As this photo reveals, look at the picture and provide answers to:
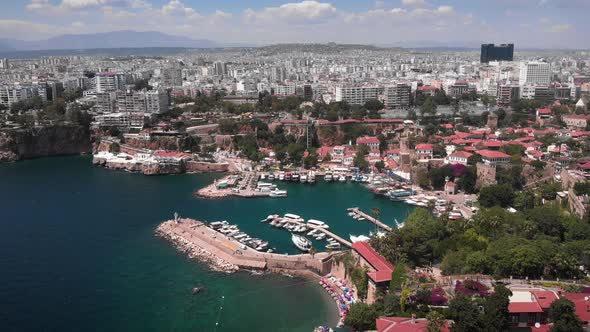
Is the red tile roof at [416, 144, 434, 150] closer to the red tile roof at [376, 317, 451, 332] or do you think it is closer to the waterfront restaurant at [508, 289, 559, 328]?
the waterfront restaurant at [508, 289, 559, 328]

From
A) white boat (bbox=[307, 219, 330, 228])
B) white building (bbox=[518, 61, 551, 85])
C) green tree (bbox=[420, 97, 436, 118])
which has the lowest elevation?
white boat (bbox=[307, 219, 330, 228])

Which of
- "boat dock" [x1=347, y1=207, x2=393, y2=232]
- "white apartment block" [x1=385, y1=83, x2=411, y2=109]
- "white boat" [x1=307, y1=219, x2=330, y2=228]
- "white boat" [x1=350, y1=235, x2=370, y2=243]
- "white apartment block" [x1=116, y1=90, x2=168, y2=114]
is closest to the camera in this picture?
"white boat" [x1=350, y1=235, x2=370, y2=243]

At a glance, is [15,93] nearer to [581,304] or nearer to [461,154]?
[461,154]

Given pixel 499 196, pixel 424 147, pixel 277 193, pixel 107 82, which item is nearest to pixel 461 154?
pixel 424 147

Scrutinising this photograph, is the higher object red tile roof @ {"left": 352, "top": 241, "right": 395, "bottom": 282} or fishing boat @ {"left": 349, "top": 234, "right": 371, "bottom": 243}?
red tile roof @ {"left": 352, "top": 241, "right": 395, "bottom": 282}

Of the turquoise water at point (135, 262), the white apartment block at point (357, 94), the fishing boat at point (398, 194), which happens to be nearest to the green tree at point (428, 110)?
the white apartment block at point (357, 94)

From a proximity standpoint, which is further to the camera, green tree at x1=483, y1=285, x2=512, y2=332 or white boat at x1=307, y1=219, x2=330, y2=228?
white boat at x1=307, y1=219, x2=330, y2=228

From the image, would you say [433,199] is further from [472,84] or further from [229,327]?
[472,84]

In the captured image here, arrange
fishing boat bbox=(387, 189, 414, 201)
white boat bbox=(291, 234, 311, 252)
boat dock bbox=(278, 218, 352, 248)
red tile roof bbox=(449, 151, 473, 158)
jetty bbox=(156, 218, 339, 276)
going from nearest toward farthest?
jetty bbox=(156, 218, 339, 276)
white boat bbox=(291, 234, 311, 252)
boat dock bbox=(278, 218, 352, 248)
fishing boat bbox=(387, 189, 414, 201)
red tile roof bbox=(449, 151, 473, 158)

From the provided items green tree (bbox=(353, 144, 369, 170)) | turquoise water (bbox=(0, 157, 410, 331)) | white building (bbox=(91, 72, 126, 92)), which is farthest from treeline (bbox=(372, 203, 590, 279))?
white building (bbox=(91, 72, 126, 92))
